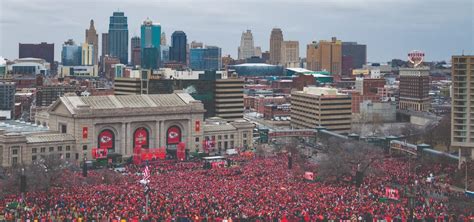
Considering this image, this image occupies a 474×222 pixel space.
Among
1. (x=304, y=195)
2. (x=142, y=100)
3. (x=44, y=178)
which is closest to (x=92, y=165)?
(x=142, y=100)

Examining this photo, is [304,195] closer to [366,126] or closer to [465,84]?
[465,84]

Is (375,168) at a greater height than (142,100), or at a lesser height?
lesser

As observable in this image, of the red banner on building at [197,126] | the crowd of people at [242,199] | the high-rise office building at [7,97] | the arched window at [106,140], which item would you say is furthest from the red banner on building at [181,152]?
the high-rise office building at [7,97]

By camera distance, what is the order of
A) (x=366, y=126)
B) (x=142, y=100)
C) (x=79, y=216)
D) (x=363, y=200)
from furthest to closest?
(x=366, y=126) < (x=142, y=100) < (x=363, y=200) < (x=79, y=216)

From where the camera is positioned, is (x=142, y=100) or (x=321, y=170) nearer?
(x=321, y=170)

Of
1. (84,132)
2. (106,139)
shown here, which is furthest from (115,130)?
(84,132)

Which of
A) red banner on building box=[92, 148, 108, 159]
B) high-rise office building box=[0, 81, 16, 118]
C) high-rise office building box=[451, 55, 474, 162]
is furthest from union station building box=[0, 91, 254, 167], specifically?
high-rise office building box=[0, 81, 16, 118]

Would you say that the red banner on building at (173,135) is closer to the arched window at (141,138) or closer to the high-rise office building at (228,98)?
the arched window at (141,138)
